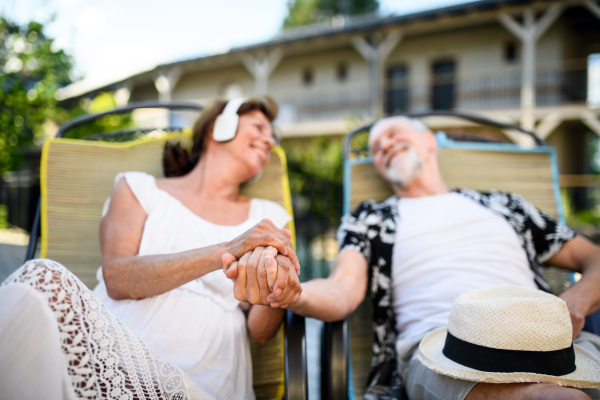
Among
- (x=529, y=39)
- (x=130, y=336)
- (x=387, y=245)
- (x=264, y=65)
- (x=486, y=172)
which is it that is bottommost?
(x=130, y=336)

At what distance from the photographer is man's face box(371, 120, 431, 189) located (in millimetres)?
1928

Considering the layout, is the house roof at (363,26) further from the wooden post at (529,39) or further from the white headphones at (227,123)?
the white headphones at (227,123)

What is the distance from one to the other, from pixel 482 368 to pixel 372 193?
3.91 feet

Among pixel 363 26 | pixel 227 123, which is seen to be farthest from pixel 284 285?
pixel 363 26

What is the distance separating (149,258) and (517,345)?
3.61 ft

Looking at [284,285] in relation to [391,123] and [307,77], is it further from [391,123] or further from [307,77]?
[307,77]

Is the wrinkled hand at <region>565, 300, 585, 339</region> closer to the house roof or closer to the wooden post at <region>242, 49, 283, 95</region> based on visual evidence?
the house roof

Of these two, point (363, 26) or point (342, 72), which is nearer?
point (363, 26)

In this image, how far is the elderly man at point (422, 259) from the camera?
1405 millimetres

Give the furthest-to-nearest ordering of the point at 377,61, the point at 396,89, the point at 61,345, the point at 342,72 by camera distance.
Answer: the point at 342,72 < the point at 396,89 < the point at 377,61 < the point at 61,345

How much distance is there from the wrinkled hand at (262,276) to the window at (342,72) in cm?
1337

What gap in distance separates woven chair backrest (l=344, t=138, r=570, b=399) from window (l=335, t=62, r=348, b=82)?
1199 cm

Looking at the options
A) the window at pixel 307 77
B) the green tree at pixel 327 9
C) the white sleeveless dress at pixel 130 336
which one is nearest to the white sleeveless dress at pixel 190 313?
the white sleeveless dress at pixel 130 336

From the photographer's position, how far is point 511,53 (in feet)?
→ 38.1
